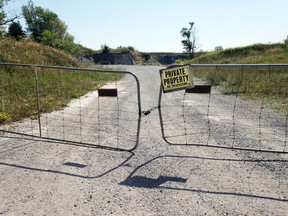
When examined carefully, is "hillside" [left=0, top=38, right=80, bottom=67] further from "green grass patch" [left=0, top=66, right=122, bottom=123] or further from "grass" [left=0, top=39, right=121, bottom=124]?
"green grass patch" [left=0, top=66, right=122, bottom=123]

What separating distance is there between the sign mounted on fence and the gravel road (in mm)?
1303

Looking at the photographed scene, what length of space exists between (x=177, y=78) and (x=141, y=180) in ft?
6.47

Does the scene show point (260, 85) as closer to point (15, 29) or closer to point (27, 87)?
point (27, 87)

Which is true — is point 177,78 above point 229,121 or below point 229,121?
above

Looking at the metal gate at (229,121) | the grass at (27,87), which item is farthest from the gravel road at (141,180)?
the grass at (27,87)

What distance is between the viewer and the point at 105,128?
22.4 ft

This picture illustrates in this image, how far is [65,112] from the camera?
8812 millimetres

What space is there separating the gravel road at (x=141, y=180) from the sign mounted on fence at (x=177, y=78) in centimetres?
130

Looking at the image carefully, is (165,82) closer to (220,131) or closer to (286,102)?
(220,131)

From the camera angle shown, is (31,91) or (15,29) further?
(15,29)

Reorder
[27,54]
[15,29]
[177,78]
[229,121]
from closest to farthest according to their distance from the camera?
[177,78], [229,121], [27,54], [15,29]

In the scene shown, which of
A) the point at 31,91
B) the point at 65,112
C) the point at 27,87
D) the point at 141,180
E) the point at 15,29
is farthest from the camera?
the point at 15,29

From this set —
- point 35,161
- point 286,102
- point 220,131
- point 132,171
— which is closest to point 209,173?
point 132,171

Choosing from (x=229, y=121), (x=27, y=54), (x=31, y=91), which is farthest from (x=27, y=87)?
(x=229, y=121)
